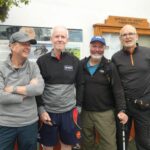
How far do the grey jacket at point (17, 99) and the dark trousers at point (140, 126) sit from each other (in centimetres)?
98

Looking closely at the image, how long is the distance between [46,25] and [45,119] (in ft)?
4.49

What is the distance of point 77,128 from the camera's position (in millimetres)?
2559

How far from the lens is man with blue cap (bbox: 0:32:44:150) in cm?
218

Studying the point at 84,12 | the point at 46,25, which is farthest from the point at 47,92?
the point at 84,12

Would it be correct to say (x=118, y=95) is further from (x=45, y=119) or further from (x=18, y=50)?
(x=18, y=50)

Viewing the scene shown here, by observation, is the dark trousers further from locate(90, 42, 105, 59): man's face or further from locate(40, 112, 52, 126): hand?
locate(40, 112, 52, 126): hand

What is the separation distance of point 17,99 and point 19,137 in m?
0.34

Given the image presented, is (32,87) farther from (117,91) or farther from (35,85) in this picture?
(117,91)

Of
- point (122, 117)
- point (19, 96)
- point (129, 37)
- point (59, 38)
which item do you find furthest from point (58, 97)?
point (129, 37)

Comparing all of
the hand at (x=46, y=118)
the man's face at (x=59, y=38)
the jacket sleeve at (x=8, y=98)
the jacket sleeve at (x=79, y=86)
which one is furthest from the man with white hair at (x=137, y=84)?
the jacket sleeve at (x=8, y=98)

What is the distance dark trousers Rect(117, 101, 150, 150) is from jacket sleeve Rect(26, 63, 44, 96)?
3.15 ft

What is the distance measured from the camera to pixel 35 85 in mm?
2238

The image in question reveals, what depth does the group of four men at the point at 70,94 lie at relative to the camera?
2225 mm

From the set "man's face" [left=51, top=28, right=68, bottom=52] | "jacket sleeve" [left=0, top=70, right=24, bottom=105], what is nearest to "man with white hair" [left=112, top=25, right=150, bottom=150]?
"man's face" [left=51, top=28, right=68, bottom=52]
